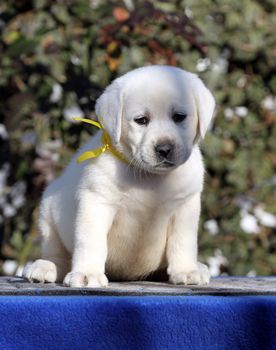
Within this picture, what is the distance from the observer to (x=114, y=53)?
5.35 metres

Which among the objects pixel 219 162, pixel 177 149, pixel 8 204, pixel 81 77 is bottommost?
pixel 8 204

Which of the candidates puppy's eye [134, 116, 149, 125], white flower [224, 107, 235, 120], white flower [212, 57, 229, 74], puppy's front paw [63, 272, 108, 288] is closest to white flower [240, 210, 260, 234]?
white flower [224, 107, 235, 120]

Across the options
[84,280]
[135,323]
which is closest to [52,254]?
[84,280]

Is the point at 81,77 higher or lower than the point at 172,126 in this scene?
lower

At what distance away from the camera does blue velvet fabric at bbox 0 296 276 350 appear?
96.5 inches

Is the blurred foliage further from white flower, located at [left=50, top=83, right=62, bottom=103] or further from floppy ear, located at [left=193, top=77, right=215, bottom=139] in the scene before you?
floppy ear, located at [left=193, top=77, right=215, bottom=139]

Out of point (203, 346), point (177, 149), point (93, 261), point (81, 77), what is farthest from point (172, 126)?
point (81, 77)

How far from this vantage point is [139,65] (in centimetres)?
534

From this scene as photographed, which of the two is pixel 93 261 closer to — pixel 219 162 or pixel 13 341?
pixel 13 341

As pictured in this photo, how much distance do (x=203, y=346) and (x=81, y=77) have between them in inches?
118

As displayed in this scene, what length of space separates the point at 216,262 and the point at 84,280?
113 inches

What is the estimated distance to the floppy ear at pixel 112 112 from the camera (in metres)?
3.23

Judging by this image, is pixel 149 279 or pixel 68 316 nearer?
pixel 68 316

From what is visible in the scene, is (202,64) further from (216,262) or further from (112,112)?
(112,112)
